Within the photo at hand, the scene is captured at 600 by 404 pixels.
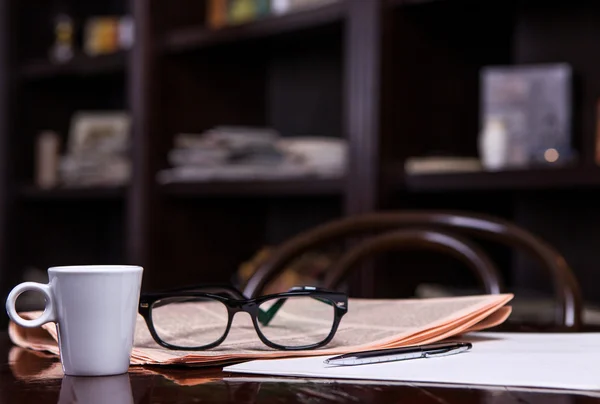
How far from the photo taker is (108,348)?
0.60 metres

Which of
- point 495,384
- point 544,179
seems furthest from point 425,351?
point 544,179

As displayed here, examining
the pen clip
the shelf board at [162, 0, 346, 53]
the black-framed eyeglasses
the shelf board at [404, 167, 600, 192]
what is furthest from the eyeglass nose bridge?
the shelf board at [162, 0, 346, 53]

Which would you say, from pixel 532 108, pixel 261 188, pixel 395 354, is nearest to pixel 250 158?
pixel 261 188

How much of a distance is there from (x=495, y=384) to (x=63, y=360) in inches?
11.4

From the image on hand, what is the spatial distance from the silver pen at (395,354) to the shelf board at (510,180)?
104 centimetres

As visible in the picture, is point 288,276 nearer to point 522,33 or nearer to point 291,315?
point 522,33

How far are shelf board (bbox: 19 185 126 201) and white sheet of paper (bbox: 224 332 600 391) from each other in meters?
1.94

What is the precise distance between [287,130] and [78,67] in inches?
27.1

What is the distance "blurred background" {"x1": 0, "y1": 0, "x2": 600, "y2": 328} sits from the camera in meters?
1.88

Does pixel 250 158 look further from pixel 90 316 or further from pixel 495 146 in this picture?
pixel 90 316

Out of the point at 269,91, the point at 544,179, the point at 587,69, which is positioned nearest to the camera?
the point at 544,179

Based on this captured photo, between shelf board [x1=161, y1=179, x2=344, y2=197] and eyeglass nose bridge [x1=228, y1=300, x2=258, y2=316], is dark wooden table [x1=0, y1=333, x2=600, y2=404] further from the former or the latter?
shelf board [x1=161, y1=179, x2=344, y2=197]

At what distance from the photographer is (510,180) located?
1712 millimetres

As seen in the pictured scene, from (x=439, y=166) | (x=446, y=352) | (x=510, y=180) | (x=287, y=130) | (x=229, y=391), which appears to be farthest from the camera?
(x=287, y=130)
